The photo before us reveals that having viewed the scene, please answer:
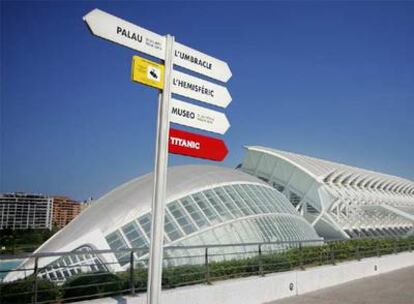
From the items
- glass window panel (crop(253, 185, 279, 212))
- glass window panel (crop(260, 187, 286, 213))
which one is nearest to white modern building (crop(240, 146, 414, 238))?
glass window panel (crop(260, 187, 286, 213))

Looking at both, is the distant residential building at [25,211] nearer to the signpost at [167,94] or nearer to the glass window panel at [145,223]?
the glass window panel at [145,223]

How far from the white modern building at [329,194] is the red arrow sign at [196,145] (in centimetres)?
5010

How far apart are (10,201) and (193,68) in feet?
342

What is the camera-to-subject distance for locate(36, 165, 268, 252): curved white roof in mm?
18828

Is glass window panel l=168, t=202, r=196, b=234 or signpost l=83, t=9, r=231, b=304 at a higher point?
signpost l=83, t=9, r=231, b=304

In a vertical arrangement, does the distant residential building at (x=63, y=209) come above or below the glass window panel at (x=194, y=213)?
above

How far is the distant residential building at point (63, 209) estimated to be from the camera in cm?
11962

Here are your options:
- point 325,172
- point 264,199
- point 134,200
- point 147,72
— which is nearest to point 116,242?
point 134,200

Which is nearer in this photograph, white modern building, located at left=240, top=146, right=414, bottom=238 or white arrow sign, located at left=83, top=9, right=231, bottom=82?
white arrow sign, located at left=83, top=9, right=231, bottom=82

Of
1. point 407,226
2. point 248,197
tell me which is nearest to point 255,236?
point 248,197

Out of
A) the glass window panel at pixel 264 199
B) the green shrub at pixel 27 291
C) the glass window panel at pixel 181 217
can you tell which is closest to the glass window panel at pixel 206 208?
the glass window panel at pixel 181 217

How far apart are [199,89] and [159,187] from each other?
60.9 inches

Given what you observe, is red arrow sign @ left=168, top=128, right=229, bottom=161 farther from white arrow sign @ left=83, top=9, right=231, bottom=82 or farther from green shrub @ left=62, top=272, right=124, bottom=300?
green shrub @ left=62, top=272, right=124, bottom=300

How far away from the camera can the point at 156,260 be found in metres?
5.41
